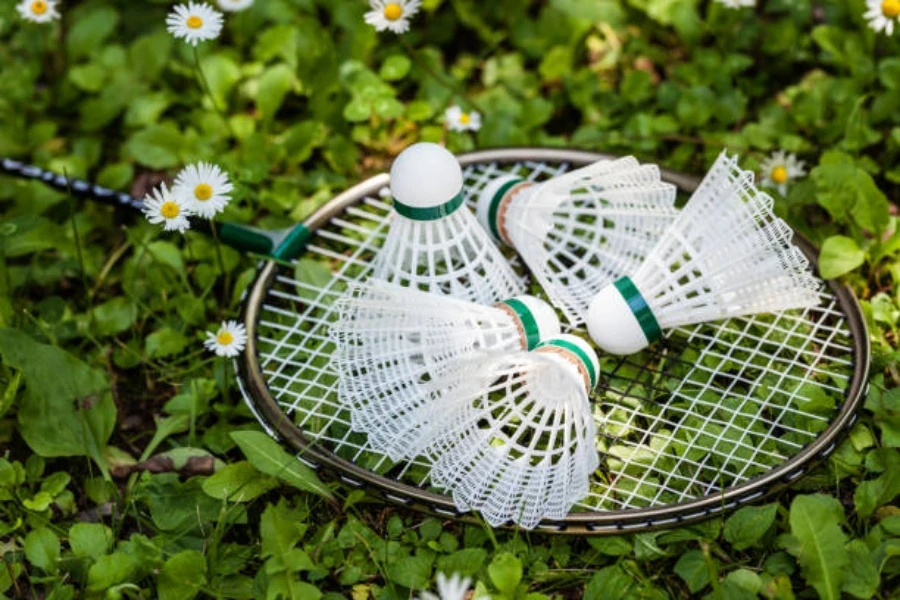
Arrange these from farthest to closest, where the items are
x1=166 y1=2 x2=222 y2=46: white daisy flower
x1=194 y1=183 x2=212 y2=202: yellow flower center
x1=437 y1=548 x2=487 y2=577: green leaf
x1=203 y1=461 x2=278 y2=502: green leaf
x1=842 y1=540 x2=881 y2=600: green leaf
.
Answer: x1=166 y1=2 x2=222 y2=46: white daisy flower → x1=194 y1=183 x2=212 y2=202: yellow flower center → x1=203 y1=461 x2=278 y2=502: green leaf → x1=437 y1=548 x2=487 y2=577: green leaf → x1=842 y1=540 x2=881 y2=600: green leaf

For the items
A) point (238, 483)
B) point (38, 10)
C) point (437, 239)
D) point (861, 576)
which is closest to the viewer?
point (861, 576)

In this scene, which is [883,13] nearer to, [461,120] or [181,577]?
[461,120]

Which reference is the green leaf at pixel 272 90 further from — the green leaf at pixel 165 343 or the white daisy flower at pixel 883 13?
the white daisy flower at pixel 883 13

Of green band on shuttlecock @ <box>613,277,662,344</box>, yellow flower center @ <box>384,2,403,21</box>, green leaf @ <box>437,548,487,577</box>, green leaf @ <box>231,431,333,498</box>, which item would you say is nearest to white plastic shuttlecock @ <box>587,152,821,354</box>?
green band on shuttlecock @ <box>613,277,662,344</box>

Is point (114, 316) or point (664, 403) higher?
point (114, 316)

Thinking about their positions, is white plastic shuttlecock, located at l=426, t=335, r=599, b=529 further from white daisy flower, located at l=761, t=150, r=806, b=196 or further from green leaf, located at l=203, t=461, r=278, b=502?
white daisy flower, located at l=761, t=150, r=806, b=196

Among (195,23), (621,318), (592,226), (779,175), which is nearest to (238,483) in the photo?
(621,318)
